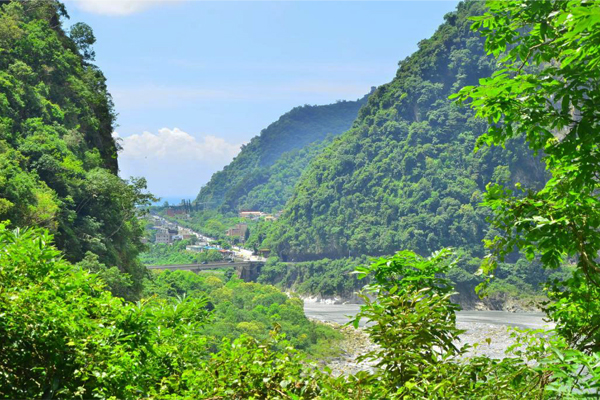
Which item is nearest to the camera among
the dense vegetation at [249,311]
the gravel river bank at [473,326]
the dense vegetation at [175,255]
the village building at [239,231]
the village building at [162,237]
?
the dense vegetation at [249,311]

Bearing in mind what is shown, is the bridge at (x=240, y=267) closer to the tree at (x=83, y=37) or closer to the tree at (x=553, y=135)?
the tree at (x=83, y=37)

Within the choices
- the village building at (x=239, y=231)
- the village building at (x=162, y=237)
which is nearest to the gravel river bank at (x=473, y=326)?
the village building at (x=239, y=231)

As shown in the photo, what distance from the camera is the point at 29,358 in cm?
251

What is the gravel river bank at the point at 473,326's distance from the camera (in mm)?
32500

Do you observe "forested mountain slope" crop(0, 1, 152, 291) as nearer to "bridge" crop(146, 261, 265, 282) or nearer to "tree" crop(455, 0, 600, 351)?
"tree" crop(455, 0, 600, 351)

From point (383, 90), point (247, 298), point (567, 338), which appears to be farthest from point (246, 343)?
point (383, 90)

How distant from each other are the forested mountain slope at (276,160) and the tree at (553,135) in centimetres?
12330

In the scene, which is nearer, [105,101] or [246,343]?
[246,343]

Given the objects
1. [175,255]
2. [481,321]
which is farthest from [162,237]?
[481,321]

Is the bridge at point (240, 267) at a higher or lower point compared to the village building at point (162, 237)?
lower

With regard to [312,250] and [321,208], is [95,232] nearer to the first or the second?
[312,250]

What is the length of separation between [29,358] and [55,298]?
1.03ft

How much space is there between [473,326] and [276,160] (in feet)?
380

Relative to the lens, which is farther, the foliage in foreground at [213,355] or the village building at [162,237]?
the village building at [162,237]
